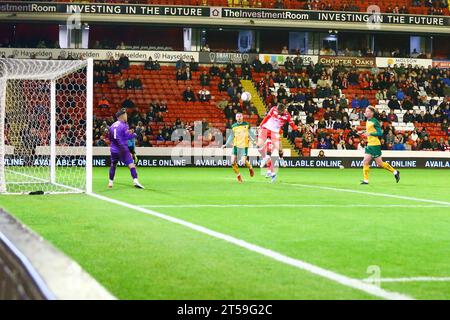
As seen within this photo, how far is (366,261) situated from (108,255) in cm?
249

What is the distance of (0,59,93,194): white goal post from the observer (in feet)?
54.3

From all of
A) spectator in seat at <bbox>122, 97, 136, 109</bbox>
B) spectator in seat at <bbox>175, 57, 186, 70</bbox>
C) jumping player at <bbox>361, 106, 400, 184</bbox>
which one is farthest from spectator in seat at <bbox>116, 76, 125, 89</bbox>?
jumping player at <bbox>361, 106, 400, 184</bbox>

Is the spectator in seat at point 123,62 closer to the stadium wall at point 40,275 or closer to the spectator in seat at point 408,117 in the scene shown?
the spectator in seat at point 408,117

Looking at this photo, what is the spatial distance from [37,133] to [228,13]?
19948 millimetres

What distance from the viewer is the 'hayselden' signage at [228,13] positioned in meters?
40.8

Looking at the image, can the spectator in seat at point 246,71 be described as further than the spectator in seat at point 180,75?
Yes

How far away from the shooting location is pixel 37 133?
25547mm

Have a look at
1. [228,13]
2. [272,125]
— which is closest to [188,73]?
[228,13]

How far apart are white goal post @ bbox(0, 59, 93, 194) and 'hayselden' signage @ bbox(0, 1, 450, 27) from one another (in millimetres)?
11207

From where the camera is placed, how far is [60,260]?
3.74 m

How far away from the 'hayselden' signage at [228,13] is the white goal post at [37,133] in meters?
11.2

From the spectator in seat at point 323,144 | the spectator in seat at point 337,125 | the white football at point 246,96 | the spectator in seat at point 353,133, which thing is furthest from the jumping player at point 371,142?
the white football at point 246,96

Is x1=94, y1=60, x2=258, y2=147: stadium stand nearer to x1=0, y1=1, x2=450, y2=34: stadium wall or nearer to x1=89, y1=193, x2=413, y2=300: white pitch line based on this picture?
x1=0, y1=1, x2=450, y2=34: stadium wall
